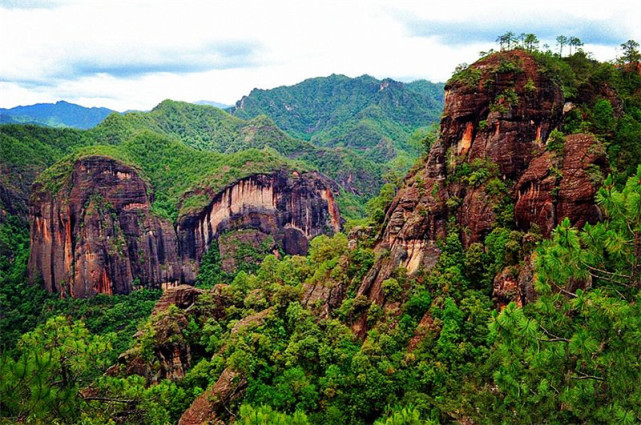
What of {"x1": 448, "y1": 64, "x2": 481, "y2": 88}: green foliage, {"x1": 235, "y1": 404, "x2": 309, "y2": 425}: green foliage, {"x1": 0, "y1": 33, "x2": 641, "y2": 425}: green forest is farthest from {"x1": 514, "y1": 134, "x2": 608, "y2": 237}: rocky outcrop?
{"x1": 235, "y1": 404, "x2": 309, "y2": 425}: green foliage

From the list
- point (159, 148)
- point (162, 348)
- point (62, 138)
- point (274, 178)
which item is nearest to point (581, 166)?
point (162, 348)

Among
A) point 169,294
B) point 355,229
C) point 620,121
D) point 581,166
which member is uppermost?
point 620,121

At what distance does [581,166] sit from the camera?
20688mm

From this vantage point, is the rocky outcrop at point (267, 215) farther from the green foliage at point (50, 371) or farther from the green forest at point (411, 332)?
the green foliage at point (50, 371)

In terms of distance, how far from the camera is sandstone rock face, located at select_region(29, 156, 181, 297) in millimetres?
57500

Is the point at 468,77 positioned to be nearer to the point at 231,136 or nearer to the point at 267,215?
the point at 267,215

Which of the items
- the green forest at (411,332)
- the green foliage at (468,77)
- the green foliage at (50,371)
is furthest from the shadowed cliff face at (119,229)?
the green foliage at (50,371)

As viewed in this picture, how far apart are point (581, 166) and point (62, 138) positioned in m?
90.5

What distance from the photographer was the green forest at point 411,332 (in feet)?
30.7

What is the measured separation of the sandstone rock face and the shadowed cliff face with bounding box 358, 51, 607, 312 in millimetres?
43320

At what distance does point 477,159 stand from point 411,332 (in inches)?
397

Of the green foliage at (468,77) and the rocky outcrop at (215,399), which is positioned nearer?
the rocky outcrop at (215,399)

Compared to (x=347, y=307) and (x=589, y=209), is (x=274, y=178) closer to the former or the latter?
(x=347, y=307)

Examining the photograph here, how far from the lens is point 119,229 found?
60594mm
